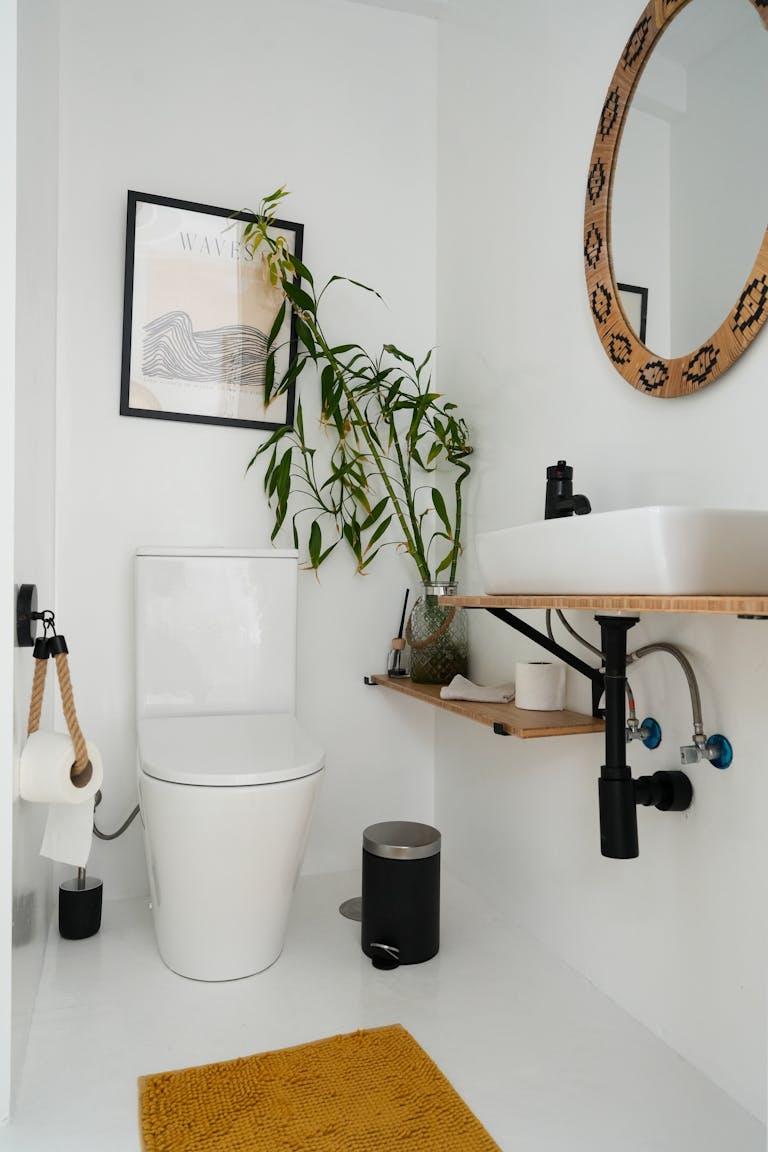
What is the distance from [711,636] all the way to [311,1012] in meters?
1.03

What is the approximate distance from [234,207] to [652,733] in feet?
5.80

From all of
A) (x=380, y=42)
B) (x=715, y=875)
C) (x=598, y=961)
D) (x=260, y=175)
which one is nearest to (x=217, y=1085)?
(x=598, y=961)

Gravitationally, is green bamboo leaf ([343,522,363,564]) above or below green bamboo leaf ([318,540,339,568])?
above

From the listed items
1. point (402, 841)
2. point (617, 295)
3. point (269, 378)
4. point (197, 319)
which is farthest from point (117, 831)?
point (617, 295)

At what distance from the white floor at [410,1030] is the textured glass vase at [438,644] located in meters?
0.63

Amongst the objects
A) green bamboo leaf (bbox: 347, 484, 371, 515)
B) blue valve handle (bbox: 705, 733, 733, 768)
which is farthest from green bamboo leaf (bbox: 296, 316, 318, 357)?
blue valve handle (bbox: 705, 733, 733, 768)

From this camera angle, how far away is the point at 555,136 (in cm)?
188

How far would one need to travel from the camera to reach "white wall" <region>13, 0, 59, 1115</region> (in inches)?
53.6

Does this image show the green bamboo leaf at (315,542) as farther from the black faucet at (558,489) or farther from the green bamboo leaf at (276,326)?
the black faucet at (558,489)

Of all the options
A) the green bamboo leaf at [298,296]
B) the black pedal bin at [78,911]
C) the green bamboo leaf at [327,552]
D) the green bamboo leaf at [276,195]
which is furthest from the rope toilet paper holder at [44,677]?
the green bamboo leaf at [276,195]

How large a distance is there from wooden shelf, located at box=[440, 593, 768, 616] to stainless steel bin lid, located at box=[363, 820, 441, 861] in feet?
2.10

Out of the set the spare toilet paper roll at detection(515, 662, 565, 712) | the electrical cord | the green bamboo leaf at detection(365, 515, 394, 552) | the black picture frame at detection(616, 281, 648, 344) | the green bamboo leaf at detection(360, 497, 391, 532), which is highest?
the black picture frame at detection(616, 281, 648, 344)

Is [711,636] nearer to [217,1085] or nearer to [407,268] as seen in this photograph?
[217,1085]

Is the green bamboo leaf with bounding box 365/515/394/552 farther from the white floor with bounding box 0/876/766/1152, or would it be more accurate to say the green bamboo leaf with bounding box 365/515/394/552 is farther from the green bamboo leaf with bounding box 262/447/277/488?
the white floor with bounding box 0/876/766/1152
